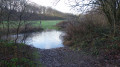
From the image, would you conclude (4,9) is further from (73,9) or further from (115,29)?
(115,29)

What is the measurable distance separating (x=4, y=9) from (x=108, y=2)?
26.6ft

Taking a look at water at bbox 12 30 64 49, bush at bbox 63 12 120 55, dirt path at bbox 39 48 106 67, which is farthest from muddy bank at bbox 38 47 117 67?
water at bbox 12 30 64 49

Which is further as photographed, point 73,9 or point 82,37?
point 82,37

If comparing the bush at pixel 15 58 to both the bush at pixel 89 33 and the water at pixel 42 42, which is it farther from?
the bush at pixel 89 33

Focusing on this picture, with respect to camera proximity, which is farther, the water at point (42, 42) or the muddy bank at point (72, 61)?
the water at point (42, 42)

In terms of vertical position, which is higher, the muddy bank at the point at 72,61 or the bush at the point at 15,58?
the bush at the point at 15,58

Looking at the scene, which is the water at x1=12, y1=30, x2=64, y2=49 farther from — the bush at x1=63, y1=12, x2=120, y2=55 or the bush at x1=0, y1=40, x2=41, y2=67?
the bush at x1=0, y1=40, x2=41, y2=67

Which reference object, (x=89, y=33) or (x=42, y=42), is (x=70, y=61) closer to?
(x=89, y=33)

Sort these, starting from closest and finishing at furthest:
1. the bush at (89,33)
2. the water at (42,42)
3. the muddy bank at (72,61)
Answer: the muddy bank at (72,61), the bush at (89,33), the water at (42,42)

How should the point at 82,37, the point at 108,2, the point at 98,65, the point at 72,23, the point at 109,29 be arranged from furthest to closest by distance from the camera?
the point at 72,23, the point at 82,37, the point at 109,29, the point at 108,2, the point at 98,65

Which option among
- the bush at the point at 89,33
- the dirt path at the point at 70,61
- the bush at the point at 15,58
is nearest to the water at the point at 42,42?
the bush at the point at 89,33

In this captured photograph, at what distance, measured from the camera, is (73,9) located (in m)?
11.2

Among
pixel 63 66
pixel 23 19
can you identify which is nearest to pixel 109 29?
pixel 63 66

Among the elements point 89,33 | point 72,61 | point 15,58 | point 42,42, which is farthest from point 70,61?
point 42,42
